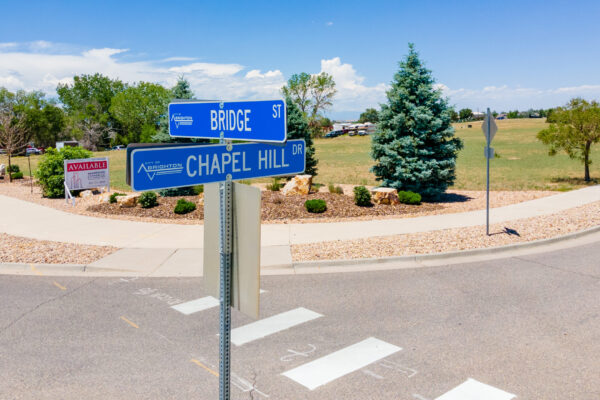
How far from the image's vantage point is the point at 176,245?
1123 cm

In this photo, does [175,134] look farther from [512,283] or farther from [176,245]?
[176,245]

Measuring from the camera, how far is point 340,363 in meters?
5.68

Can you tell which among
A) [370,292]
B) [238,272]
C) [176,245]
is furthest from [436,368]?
[176,245]

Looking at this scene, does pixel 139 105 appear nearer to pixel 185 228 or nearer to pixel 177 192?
pixel 177 192

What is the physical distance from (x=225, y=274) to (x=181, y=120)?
4.21ft

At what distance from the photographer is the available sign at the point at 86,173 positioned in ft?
62.2

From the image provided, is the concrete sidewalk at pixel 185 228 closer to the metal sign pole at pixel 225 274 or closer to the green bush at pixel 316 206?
→ the green bush at pixel 316 206

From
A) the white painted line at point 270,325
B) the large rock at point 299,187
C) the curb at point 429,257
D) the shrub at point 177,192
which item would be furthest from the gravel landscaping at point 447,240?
the shrub at point 177,192

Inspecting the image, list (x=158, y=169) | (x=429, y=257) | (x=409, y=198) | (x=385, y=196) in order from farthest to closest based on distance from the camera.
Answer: (x=409, y=198) < (x=385, y=196) < (x=429, y=257) < (x=158, y=169)

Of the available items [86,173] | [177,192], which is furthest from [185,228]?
[86,173]

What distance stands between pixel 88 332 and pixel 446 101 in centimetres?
1520

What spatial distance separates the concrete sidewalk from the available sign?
2.97m

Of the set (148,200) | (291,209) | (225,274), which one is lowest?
(291,209)

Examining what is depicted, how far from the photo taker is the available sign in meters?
19.0
